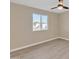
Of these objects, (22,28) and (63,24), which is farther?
(63,24)

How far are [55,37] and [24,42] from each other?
150 inches

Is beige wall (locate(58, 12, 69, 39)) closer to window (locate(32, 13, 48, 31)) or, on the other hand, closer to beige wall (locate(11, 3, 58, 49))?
window (locate(32, 13, 48, 31))

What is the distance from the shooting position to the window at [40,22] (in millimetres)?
6797

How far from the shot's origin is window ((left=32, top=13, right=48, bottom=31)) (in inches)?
268

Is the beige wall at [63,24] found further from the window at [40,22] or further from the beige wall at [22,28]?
the beige wall at [22,28]

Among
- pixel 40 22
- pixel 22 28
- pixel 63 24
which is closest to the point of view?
pixel 22 28

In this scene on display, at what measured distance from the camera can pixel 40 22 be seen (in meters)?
7.37

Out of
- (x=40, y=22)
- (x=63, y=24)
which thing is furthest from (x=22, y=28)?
(x=63, y=24)

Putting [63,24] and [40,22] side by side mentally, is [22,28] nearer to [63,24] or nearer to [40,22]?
[40,22]
